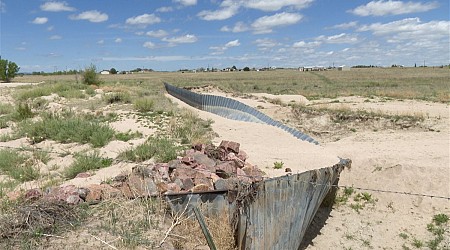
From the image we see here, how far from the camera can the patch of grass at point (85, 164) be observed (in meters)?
8.32

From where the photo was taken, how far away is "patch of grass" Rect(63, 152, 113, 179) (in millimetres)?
8316

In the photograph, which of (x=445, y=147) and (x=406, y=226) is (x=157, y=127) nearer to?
(x=406, y=226)

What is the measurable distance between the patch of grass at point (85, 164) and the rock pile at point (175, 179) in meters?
0.43

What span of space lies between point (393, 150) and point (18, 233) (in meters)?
10.6

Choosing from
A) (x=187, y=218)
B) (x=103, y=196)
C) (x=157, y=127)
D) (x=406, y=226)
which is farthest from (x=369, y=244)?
(x=157, y=127)

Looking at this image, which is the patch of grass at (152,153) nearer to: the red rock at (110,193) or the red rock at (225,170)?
the red rock at (225,170)

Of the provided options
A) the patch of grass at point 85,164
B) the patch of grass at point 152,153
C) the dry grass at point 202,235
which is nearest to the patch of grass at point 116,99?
the patch of grass at point 152,153

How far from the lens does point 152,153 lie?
9.34 meters

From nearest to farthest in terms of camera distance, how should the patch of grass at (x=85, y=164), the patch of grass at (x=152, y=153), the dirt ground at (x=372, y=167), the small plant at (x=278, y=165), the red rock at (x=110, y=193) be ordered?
the red rock at (x=110, y=193) < the dirt ground at (x=372, y=167) < the patch of grass at (x=85, y=164) < the patch of grass at (x=152, y=153) < the small plant at (x=278, y=165)

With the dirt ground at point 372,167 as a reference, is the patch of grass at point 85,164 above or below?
above

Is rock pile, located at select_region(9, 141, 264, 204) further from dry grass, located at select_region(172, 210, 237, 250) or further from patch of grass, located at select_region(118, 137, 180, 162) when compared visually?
dry grass, located at select_region(172, 210, 237, 250)

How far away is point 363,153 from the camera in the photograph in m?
11.5

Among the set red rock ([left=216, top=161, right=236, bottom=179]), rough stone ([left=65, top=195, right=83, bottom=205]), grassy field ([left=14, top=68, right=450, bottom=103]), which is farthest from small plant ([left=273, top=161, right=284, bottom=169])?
grassy field ([left=14, top=68, right=450, bottom=103])

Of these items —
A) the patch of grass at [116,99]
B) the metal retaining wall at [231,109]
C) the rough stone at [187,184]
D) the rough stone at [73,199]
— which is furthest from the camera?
the patch of grass at [116,99]
